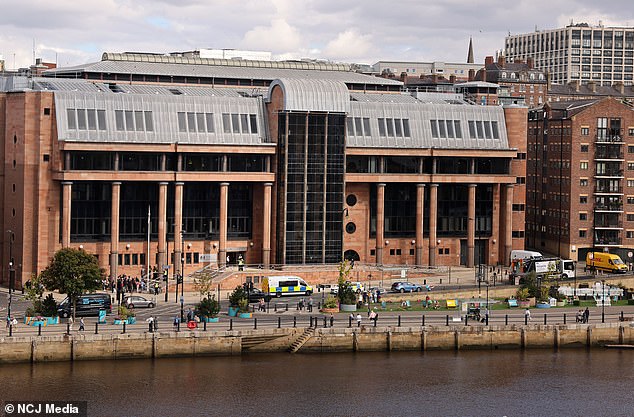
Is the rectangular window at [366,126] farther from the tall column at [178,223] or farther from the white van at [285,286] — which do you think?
the white van at [285,286]

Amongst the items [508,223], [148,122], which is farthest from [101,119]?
[508,223]

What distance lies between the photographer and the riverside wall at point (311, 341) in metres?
119

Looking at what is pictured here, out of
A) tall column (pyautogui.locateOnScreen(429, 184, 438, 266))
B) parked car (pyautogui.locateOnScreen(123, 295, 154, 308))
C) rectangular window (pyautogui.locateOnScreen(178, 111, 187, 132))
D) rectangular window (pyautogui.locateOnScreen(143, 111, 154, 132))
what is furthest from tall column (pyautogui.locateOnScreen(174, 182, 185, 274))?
tall column (pyautogui.locateOnScreen(429, 184, 438, 266))

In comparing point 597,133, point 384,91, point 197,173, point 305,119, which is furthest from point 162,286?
point 597,133

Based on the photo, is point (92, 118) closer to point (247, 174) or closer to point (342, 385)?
point (247, 174)

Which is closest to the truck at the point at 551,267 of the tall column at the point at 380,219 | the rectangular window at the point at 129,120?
the tall column at the point at 380,219

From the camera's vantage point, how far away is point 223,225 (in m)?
165

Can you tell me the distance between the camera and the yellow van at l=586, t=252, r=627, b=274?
177125mm

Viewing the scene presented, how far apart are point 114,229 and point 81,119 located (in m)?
12.4

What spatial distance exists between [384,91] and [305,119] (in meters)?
31.7

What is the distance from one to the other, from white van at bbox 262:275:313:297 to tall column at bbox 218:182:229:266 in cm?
1254

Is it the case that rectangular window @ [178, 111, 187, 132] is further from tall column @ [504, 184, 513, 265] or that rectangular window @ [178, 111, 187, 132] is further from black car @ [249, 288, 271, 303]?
tall column @ [504, 184, 513, 265]

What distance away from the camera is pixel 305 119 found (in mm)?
165250

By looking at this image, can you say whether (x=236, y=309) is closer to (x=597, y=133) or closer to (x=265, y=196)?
(x=265, y=196)
